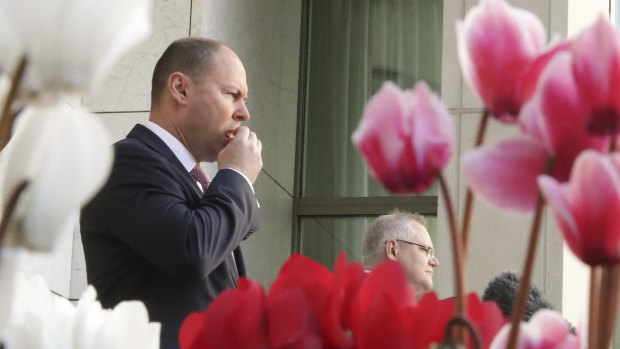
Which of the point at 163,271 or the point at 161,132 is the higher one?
the point at 161,132

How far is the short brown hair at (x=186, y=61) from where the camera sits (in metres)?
3.20

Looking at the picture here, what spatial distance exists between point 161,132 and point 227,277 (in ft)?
1.59

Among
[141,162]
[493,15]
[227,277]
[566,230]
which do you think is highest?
[493,15]

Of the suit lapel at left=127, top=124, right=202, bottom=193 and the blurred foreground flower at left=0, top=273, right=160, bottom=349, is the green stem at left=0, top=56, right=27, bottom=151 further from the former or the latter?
the suit lapel at left=127, top=124, right=202, bottom=193

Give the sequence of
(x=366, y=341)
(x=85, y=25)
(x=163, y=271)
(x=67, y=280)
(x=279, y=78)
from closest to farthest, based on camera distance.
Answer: (x=85, y=25)
(x=366, y=341)
(x=163, y=271)
(x=67, y=280)
(x=279, y=78)

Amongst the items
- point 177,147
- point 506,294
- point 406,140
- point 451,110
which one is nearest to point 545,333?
point 406,140

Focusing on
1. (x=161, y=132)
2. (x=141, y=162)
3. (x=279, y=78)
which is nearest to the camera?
(x=141, y=162)

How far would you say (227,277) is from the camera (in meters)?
2.63

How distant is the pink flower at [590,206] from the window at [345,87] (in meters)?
7.43

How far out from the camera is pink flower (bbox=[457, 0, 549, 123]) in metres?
0.73

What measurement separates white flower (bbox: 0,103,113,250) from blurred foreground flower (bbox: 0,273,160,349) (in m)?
0.19

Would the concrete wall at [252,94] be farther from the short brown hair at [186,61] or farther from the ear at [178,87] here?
the ear at [178,87]

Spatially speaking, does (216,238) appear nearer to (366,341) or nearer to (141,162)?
(141,162)

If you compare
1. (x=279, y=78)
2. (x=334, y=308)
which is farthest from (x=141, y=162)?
(x=279, y=78)
